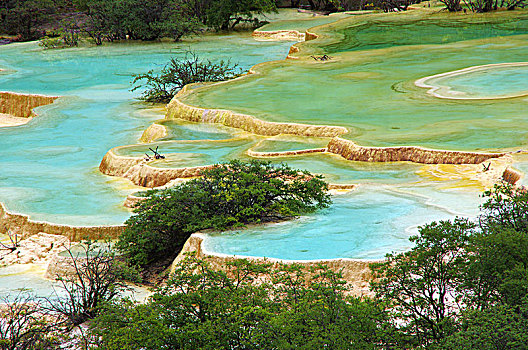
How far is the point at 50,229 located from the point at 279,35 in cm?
2076

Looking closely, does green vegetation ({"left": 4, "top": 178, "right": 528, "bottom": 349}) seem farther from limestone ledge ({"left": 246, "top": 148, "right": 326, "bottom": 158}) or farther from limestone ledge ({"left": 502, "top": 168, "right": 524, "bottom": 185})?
limestone ledge ({"left": 246, "top": 148, "right": 326, "bottom": 158})

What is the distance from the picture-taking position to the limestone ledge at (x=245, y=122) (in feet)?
37.4

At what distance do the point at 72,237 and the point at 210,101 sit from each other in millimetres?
6540

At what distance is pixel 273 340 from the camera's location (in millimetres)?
4406

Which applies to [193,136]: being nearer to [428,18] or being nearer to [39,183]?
[39,183]

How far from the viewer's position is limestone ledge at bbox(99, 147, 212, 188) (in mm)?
9934

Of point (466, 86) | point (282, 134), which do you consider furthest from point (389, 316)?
point (466, 86)

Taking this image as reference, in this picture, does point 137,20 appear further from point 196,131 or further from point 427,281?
point 427,281

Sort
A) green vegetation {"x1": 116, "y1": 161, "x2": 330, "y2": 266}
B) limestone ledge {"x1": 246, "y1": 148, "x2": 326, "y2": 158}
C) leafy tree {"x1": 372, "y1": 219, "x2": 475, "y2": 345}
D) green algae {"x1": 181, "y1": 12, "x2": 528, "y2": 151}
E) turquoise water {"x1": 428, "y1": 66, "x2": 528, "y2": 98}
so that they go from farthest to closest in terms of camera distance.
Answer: turquoise water {"x1": 428, "y1": 66, "x2": 528, "y2": 98}
limestone ledge {"x1": 246, "y1": 148, "x2": 326, "y2": 158}
green algae {"x1": 181, "y1": 12, "x2": 528, "y2": 151}
green vegetation {"x1": 116, "y1": 161, "x2": 330, "y2": 266}
leafy tree {"x1": 372, "y1": 219, "x2": 475, "y2": 345}

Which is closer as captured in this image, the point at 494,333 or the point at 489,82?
the point at 494,333

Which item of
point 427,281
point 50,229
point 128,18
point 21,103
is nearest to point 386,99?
point 50,229

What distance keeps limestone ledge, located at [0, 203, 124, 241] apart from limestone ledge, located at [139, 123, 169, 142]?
4.14 meters

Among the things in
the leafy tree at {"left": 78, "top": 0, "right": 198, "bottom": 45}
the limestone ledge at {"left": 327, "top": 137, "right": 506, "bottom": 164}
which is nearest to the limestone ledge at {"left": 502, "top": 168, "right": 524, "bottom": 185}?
the limestone ledge at {"left": 327, "top": 137, "right": 506, "bottom": 164}

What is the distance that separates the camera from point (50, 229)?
865 cm
